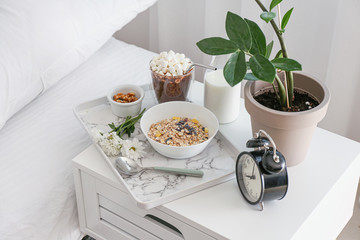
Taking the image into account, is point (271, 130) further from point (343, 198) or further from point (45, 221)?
point (45, 221)

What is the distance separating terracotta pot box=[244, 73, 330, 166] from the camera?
2.89 ft

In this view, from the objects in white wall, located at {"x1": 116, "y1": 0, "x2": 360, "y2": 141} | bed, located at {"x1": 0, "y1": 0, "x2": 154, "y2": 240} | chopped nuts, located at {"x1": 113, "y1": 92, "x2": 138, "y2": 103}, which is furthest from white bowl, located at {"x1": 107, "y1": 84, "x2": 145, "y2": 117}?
white wall, located at {"x1": 116, "y1": 0, "x2": 360, "y2": 141}

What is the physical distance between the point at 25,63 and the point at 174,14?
71 cm

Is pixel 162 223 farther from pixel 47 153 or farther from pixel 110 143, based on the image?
pixel 47 153

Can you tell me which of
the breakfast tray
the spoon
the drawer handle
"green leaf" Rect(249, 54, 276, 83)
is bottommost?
the drawer handle

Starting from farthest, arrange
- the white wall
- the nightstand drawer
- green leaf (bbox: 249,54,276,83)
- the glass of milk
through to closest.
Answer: the white wall < the glass of milk < the nightstand drawer < green leaf (bbox: 249,54,276,83)

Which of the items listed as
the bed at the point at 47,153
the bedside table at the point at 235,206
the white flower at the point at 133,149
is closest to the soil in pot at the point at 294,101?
the bedside table at the point at 235,206

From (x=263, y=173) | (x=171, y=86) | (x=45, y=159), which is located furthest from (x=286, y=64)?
(x=45, y=159)

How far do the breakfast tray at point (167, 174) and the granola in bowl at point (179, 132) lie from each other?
0.12 ft

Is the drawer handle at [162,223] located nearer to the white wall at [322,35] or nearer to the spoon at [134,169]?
the spoon at [134,169]

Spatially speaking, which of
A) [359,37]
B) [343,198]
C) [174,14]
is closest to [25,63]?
[174,14]

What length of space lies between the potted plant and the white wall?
1.50 feet

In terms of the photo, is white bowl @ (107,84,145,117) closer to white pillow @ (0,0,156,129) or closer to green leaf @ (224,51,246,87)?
white pillow @ (0,0,156,129)

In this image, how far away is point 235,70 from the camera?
83 cm
